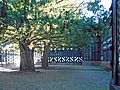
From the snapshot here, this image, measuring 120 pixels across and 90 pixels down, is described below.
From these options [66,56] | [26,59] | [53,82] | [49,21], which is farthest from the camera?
[66,56]

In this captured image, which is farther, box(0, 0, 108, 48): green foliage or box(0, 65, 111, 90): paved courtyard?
box(0, 0, 108, 48): green foliage

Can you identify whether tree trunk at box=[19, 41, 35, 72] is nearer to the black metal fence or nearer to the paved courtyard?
the paved courtyard

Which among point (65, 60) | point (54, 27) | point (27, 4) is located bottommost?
point (65, 60)

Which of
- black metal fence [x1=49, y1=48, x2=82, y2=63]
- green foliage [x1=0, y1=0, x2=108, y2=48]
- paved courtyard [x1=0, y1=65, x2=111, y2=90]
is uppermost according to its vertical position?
green foliage [x1=0, y1=0, x2=108, y2=48]

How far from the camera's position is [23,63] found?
67.6ft

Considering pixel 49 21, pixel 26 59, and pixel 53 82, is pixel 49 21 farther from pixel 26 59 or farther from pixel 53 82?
pixel 53 82

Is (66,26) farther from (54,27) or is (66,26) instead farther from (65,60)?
(65,60)

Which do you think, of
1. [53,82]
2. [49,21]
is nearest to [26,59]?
[49,21]

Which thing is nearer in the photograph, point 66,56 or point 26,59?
point 26,59

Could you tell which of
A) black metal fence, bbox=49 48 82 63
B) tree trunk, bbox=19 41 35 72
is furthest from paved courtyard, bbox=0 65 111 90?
black metal fence, bbox=49 48 82 63

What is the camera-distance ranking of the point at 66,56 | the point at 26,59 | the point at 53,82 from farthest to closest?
1. the point at 66,56
2. the point at 26,59
3. the point at 53,82

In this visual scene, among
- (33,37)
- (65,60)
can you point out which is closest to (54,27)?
(33,37)

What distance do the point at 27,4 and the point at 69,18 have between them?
258cm

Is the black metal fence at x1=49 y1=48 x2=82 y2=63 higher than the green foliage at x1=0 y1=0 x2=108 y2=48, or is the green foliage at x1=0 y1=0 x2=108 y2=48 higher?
the green foliage at x1=0 y1=0 x2=108 y2=48
